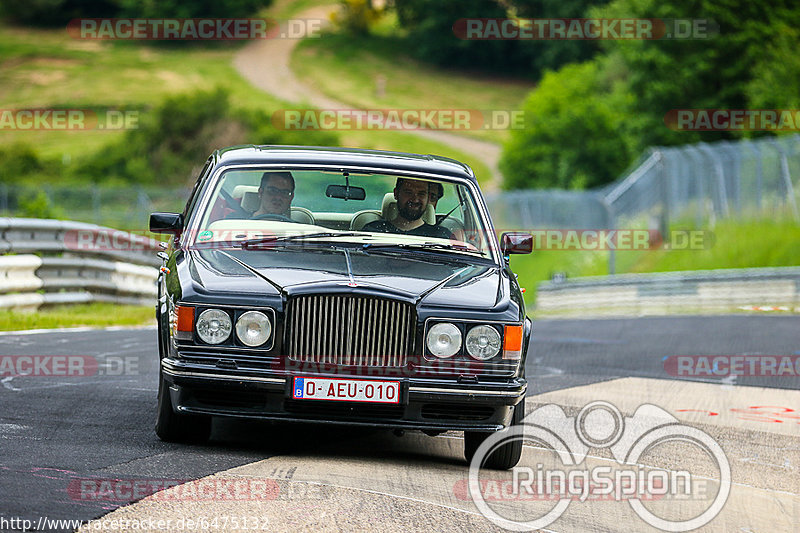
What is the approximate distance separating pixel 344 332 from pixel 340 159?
1883 millimetres

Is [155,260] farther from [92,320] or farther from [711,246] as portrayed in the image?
[711,246]

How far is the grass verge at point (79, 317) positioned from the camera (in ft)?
47.3

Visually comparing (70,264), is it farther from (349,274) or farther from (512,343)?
(512,343)

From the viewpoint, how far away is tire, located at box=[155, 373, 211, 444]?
712cm

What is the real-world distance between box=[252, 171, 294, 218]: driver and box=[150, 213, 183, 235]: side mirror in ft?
1.75

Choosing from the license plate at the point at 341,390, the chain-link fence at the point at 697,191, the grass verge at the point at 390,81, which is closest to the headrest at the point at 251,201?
the license plate at the point at 341,390

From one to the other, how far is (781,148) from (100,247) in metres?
17.2

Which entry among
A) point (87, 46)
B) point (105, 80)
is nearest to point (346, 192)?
point (105, 80)

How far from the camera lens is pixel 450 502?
628 cm

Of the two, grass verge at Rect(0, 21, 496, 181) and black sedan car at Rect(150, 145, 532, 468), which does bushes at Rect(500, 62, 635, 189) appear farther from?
black sedan car at Rect(150, 145, 532, 468)

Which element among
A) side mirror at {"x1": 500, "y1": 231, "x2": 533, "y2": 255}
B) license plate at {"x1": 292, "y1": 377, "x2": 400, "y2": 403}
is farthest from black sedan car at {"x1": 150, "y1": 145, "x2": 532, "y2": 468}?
side mirror at {"x1": 500, "y1": 231, "x2": 533, "y2": 255}

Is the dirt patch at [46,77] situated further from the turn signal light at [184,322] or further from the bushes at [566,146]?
the turn signal light at [184,322]

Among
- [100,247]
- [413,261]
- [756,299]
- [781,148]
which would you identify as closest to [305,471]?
[413,261]

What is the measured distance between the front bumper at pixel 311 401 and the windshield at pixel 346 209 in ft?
4.36
